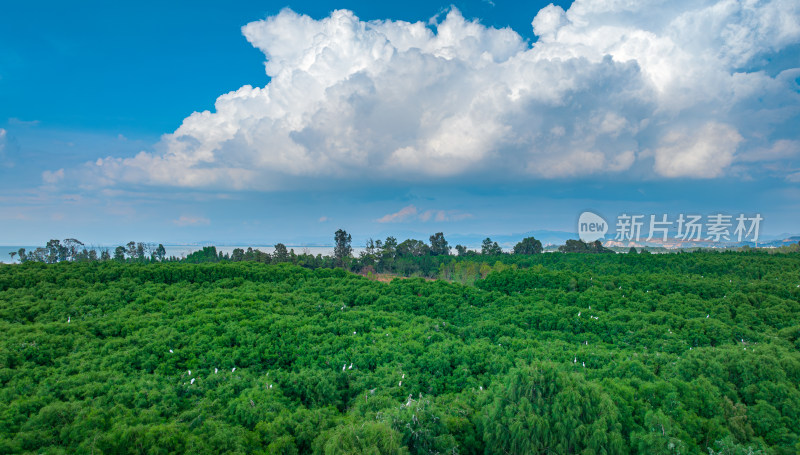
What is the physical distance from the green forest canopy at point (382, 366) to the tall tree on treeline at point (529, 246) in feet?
201

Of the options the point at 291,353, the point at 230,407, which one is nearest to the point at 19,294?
the point at 291,353

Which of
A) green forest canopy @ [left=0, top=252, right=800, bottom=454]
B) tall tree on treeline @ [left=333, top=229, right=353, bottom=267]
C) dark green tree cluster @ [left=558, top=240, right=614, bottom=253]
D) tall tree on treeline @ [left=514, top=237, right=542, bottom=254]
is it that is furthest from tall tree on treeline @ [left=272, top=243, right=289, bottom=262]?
dark green tree cluster @ [left=558, top=240, right=614, bottom=253]

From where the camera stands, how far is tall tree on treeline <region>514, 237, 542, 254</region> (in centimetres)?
10512

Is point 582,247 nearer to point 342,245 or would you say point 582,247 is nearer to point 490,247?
point 490,247

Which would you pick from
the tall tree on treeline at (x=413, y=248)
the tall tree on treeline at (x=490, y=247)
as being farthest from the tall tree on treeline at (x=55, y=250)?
the tall tree on treeline at (x=490, y=247)

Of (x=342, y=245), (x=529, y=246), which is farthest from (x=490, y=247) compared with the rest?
(x=342, y=245)

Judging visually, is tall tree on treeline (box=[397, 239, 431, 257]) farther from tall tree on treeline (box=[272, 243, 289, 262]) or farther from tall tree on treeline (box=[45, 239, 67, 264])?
tall tree on treeline (box=[45, 239, 67, 264])

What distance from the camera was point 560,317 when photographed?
33.3 metres

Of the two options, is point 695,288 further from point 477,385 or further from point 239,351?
point 239,351

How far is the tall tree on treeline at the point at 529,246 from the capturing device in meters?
105

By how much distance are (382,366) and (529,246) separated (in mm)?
90091

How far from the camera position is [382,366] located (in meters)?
22.3

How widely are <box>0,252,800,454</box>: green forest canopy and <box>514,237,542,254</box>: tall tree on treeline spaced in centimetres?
6119

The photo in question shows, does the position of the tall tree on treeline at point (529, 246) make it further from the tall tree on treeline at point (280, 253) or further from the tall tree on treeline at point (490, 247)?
the tall tree on treeline at point (280, 253)
